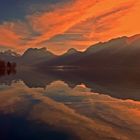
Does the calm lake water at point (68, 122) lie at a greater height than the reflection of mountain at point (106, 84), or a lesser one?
greater

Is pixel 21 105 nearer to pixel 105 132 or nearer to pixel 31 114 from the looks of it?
pixel 31 114

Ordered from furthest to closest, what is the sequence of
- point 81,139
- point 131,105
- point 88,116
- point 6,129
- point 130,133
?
point 131,105 → point 88,116 → point 6,129 → point 130,133 → point 81,139

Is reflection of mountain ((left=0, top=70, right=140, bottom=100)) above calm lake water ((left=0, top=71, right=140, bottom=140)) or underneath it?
underneath

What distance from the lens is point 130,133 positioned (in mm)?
30781

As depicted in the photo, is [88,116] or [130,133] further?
[88,116]

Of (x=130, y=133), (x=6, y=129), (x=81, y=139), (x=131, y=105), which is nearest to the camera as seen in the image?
(x=81, y=139)

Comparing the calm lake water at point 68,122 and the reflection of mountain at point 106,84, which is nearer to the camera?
the calm lake water at point 68,122

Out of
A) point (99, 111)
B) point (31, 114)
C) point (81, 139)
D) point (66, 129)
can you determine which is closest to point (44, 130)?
point (66, 129)

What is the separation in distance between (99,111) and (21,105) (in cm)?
1390

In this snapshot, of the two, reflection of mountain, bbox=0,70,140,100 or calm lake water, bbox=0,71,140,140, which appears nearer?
calm lake water, bbox=0,71,140,140

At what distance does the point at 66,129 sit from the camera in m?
33.2

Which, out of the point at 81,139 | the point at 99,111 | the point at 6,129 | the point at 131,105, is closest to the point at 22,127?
the point at 6,129

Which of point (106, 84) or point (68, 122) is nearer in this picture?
point (68, 122)

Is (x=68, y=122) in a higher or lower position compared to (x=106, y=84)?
higher
